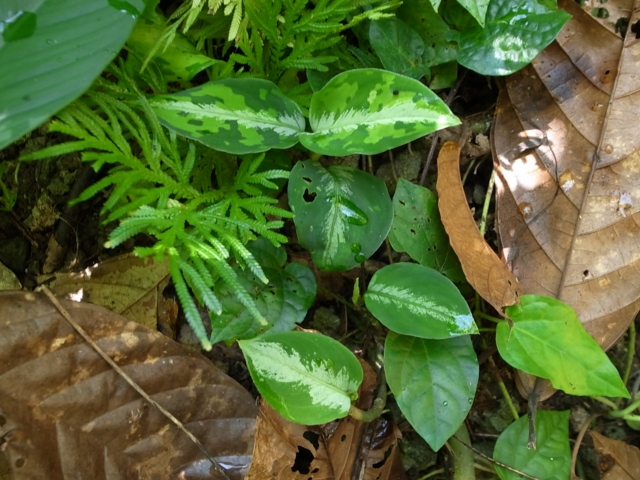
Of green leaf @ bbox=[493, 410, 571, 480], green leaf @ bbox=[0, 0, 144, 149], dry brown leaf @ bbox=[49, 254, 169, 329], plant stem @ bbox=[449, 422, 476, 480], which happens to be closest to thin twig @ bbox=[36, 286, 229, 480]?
dry brown leaf @ bbox=[49, 254, 169, 329]

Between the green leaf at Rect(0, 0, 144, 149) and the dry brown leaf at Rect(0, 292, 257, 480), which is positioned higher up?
the green leaf at Rect(0, 0, 144, 149)

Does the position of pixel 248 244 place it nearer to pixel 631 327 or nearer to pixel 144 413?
pixel 144 413

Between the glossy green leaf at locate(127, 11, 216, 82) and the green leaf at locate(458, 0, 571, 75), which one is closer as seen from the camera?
the glossy green leaf at locate(127, 11, 216, 82)

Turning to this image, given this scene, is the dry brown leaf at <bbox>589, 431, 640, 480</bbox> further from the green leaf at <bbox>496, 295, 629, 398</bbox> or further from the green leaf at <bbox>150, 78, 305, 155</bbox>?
the green leaf at <bbox>150, 78, 305, 155</bbox>

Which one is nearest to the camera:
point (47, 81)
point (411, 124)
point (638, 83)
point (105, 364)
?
point (47, 81)

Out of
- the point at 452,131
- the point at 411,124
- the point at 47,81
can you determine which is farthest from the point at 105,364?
the point at 452,131

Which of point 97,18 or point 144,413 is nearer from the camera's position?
point 97,18

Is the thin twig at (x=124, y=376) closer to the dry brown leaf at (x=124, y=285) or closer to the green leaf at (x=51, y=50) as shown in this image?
the dry brown leaf at (x=124, y=285)

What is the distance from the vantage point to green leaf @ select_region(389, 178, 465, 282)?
1182mm

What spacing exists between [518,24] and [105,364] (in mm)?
1163

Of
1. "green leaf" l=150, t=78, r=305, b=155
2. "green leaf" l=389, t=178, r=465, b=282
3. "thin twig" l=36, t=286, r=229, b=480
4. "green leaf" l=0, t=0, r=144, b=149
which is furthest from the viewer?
"green leaf" l=389, t=178, r=465, b=282

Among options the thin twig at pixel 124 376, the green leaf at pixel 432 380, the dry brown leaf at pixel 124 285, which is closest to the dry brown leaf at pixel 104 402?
the thin twig at pixel 124 376

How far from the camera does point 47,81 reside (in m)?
0.81

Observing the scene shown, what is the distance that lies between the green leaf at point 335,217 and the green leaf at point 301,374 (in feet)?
0.58
